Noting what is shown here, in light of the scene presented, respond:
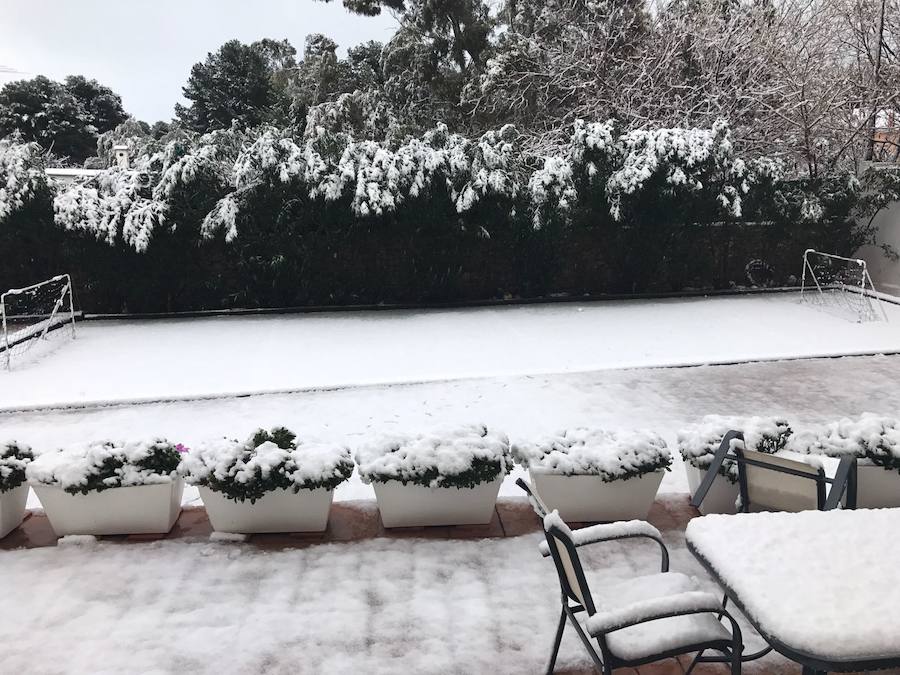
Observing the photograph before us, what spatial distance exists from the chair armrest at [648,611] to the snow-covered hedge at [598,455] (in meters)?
1.44

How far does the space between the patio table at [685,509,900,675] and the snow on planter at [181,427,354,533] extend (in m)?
1.87

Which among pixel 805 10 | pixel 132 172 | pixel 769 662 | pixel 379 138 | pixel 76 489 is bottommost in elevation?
pixel 769 662

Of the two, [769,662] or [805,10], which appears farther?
[805,10]

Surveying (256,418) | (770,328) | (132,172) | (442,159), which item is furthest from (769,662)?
(132,172)

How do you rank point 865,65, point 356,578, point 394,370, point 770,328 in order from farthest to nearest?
point 865,65, point 770,328, point 394,370, point 356,578

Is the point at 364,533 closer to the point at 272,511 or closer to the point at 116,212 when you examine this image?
the point at 272,511

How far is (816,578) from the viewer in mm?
2152

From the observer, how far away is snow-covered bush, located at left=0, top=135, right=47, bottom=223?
31.7 feet

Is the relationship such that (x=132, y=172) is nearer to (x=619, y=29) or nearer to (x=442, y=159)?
(x=442, y=159)

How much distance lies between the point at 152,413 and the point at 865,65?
1400cm

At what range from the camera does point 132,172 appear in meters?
10.2

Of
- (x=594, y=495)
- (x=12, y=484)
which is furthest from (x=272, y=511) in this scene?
(x=594, y=495)

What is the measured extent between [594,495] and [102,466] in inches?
100

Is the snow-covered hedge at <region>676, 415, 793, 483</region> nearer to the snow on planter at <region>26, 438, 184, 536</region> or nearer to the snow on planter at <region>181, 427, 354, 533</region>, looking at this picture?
the snow on planter at <region>181, 427, 354, 533</region>
